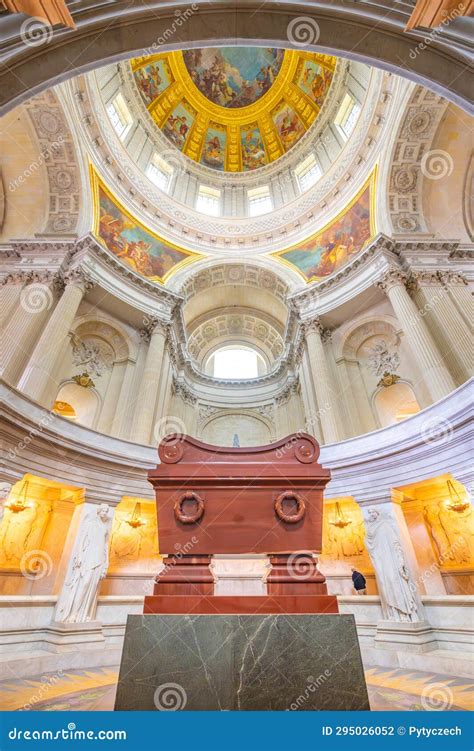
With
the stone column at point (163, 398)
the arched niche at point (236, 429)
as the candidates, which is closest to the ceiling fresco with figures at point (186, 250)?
the stone column at point (163, 398)

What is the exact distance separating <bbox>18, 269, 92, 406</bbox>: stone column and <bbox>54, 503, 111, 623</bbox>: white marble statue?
404 centimetres

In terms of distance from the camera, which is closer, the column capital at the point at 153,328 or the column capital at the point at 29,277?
the column capital at the point at 29,277

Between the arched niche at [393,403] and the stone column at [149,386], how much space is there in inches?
341

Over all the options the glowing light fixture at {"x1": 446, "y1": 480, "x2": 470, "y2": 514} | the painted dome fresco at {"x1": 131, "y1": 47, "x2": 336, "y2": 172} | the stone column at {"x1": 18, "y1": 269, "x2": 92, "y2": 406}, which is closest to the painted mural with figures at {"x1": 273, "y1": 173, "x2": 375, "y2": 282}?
the painted dome fresco at {"x1": 131, "y1": 47, "x2": 336, "y2": 172}

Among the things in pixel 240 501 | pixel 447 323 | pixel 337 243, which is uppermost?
pixel 337 243

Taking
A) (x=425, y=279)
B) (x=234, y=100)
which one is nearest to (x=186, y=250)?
(x=425, y=279)

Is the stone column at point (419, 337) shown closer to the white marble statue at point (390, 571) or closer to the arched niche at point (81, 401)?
the white marble statue at point (390, 571)

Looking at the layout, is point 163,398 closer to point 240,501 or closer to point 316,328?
point 316,328

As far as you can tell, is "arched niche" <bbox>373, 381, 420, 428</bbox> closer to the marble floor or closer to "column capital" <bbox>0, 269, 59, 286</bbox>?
the marble floor

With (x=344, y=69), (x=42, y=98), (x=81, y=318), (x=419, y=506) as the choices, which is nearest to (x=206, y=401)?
(x=81, y=318)

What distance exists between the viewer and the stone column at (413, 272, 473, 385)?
10.0 m

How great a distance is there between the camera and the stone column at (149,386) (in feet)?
38.5

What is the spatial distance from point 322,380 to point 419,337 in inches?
152

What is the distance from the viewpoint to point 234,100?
23203 millimetres
